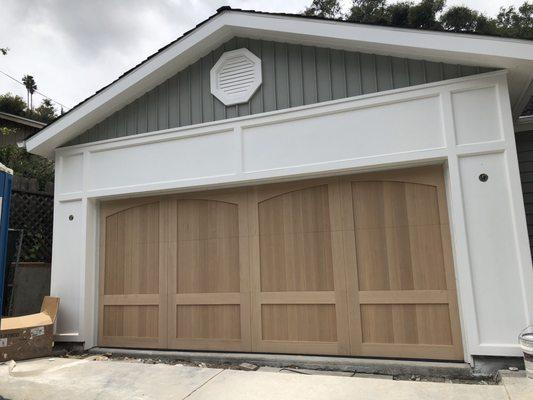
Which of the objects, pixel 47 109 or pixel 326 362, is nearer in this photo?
pixel 326 362

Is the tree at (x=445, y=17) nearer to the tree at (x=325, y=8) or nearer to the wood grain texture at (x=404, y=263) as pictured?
the tree at (x=325, y=8)

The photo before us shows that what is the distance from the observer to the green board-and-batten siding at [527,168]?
18.2 ft

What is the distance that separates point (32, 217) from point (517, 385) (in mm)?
7114

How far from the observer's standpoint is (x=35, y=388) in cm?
422

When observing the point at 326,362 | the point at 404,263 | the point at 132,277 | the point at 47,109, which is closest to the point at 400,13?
the point at 404,263

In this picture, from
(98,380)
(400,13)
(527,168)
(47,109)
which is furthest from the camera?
(47,109)

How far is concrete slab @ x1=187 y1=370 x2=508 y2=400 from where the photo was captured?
3646 millimetres

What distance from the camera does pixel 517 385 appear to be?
364 centimetres

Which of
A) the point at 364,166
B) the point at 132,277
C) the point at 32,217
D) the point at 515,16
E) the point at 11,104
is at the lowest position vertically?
the point at 132,277

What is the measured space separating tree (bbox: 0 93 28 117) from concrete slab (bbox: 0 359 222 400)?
1215 inches

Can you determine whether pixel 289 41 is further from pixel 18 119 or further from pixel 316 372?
pixel 18 119

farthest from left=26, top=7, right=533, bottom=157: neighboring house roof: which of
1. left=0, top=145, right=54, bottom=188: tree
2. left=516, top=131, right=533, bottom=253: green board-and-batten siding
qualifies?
left=0, top=145, right=54, bottom=188: tree

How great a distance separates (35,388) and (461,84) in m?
5.40

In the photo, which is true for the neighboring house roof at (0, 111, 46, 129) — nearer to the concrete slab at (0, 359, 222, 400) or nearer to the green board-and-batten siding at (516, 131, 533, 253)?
the concrete slab at (0, 359, 222, 400)
